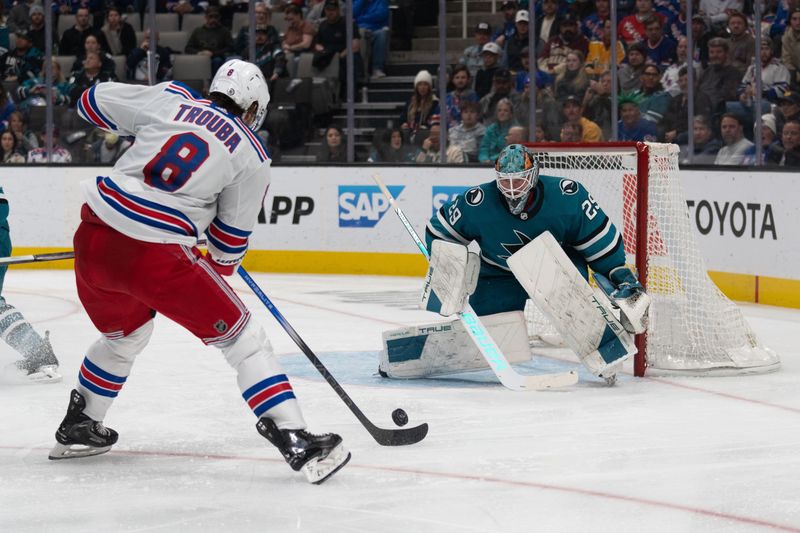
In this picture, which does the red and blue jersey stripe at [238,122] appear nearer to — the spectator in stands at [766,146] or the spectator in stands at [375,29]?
the spectator in stands at [766,146]

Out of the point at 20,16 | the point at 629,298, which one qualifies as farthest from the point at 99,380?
the point at 20,16

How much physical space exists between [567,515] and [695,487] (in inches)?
17.1

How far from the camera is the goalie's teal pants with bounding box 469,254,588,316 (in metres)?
4.75

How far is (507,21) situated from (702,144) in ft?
5.43

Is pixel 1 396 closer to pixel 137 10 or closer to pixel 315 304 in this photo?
pixel 315 304

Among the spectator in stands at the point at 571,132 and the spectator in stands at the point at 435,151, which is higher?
the spectator in stands at the point at 571,132

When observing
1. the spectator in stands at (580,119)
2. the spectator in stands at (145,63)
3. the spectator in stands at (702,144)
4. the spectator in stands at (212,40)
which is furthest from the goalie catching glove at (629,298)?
the spectator in stands at (145,63)

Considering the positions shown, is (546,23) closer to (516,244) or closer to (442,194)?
(442,194)

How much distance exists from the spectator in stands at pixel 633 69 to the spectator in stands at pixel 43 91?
3.87 metres

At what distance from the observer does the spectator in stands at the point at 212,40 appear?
29.5 ft

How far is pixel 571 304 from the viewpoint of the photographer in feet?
14.5

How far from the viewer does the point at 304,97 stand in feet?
28.8

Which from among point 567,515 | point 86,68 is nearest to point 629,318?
point 567,515

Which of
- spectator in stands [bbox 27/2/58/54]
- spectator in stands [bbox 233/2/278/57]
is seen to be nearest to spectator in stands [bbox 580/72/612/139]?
spectator in stands [bbox 233/2/278/57]
